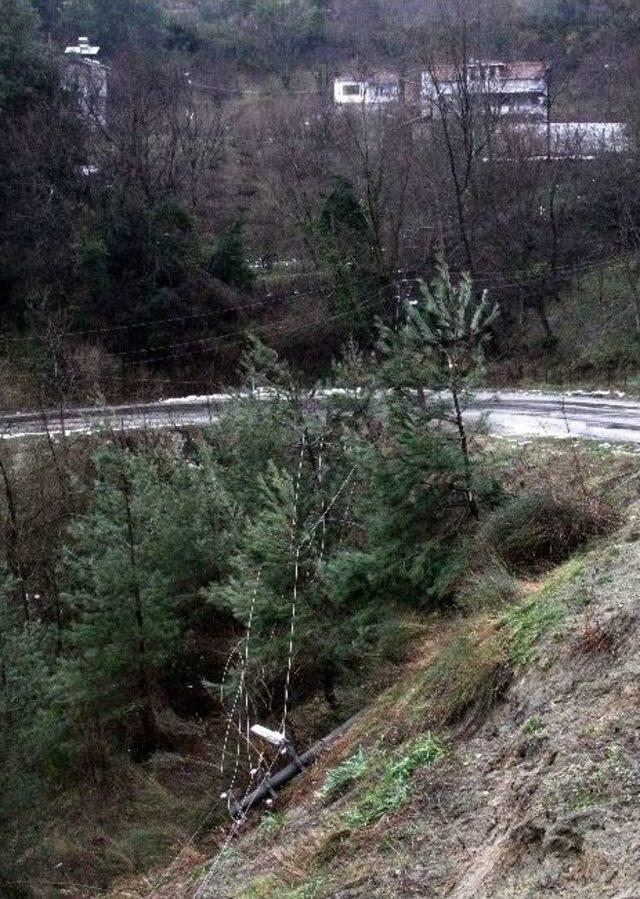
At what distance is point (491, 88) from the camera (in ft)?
129

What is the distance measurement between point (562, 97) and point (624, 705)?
157 ft

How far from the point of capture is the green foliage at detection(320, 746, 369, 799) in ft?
28.6

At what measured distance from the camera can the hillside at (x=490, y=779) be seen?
5.80 m

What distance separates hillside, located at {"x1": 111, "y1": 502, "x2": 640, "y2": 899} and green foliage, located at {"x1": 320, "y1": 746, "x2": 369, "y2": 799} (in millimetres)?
17

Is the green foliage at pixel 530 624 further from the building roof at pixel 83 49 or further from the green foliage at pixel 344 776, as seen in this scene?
the building roof at pixel 83 49

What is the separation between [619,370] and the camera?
96.3 feet

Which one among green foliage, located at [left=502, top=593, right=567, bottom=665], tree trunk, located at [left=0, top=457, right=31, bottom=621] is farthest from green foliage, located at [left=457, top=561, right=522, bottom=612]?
tree trunk, located at [left=0, top=457, right=31, bottom=621]

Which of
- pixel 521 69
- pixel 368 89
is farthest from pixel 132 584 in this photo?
pixel 521 69

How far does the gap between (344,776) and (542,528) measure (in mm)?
4199

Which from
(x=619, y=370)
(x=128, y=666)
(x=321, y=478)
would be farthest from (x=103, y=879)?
(x=619, y=370)

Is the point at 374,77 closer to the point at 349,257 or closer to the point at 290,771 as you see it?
the point at 349,257

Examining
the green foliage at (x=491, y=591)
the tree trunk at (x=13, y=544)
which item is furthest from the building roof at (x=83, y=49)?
the green foliage at (x=491, y=591)

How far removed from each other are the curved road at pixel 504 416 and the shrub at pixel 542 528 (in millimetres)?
2911

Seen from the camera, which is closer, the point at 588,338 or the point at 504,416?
the point at 504,416
